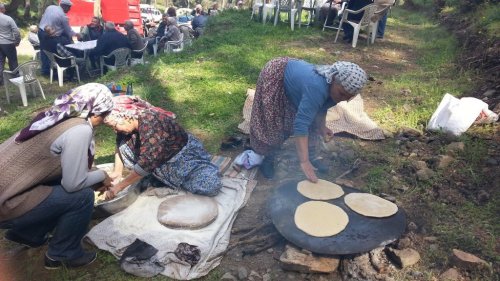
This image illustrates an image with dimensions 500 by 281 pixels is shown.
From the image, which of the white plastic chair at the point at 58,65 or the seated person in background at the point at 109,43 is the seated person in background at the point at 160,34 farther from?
the white plastic chair at the point at 58,65

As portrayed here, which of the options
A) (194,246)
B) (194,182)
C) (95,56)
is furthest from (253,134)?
(95,56)

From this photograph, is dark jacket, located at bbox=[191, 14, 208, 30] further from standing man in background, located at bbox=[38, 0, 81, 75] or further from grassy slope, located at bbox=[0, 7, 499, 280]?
standing man in background, located at bbox=[38, 0, 81, 75]

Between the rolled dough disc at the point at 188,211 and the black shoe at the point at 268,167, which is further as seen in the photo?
the black shoe at the point at 268,167

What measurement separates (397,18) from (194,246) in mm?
13734

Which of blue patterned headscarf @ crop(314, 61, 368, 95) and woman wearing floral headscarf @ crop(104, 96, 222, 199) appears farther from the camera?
woman wearing floral headscarf @ crop(104, 96, 222, 199)

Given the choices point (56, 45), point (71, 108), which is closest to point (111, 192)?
point (71, 108)

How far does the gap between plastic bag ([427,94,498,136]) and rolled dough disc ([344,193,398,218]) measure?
1797 millimetres

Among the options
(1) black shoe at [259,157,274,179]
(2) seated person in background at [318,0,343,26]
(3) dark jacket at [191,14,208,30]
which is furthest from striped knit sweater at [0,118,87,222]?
(3) dark jacket at [191,14,208,30]

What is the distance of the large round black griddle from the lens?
257 cm

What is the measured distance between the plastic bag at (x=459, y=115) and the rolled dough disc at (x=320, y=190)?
6.27 ft

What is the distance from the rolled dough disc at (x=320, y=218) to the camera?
8.89 feet

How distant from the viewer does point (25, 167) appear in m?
2.27

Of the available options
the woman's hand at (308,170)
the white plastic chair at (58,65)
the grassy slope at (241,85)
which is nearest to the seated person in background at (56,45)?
the white plastic chair at (58,65)

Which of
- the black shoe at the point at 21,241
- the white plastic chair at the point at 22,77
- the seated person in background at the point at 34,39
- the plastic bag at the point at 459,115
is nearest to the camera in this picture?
the black shoe at the point at 21,241
